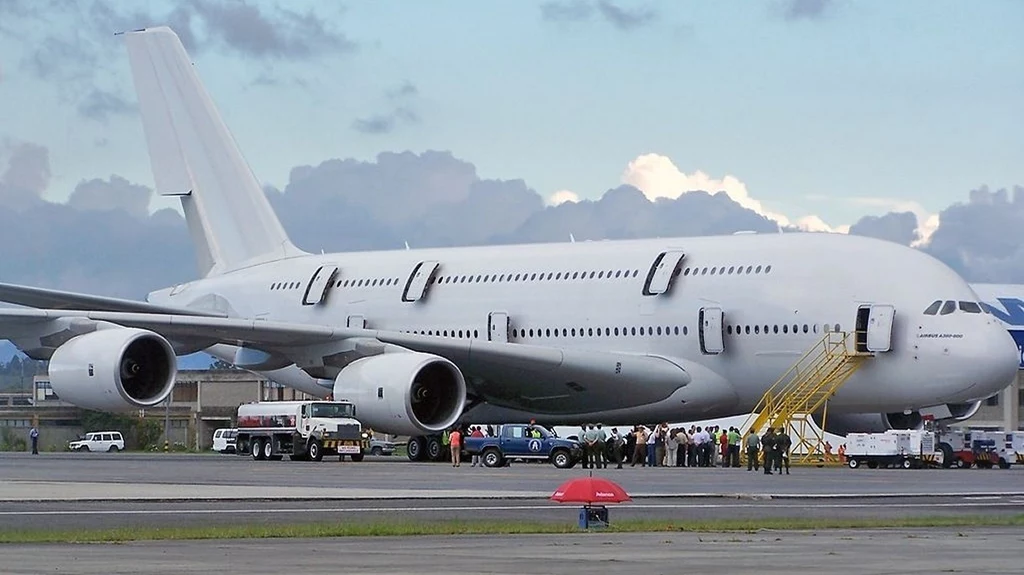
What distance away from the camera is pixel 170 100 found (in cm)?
5169

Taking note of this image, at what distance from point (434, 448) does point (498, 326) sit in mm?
3099

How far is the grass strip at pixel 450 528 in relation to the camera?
1562 cm

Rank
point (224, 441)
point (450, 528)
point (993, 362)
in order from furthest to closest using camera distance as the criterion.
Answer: point (224, 441)
point (993, 362)
point (450, 528)

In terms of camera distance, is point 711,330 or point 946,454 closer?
point 711,330

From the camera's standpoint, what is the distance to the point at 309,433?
41.1 m

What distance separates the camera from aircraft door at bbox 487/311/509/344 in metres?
42.6

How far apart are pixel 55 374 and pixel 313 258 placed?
1331cm

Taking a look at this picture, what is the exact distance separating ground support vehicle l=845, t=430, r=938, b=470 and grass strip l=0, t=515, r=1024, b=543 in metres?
20.7

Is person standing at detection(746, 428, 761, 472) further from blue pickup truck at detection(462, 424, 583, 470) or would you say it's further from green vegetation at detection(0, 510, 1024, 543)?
green vegetation at detection(0, 510, 1024, 543)

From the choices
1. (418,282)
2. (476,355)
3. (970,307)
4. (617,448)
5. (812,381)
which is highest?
(418,282)

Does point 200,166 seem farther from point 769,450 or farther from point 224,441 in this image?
point 769,450

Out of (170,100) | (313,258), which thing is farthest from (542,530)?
(170,100)

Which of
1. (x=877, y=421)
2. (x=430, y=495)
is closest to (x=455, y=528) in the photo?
(x=430, y=495)

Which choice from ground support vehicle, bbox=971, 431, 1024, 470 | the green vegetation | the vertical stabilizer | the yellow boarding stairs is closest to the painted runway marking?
the green vegetation
